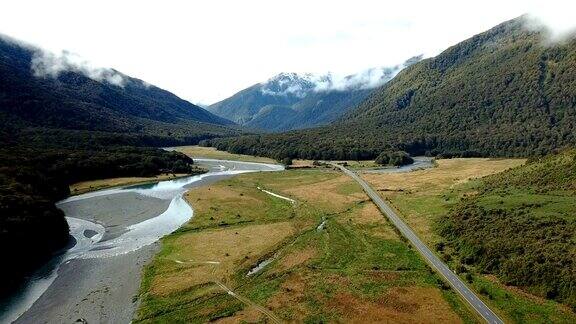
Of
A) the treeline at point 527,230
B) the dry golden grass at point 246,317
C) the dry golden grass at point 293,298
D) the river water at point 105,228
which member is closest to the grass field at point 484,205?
the treeline at point 527,230

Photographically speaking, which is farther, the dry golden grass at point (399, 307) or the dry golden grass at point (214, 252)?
the dry golden grass at point (214, 252)

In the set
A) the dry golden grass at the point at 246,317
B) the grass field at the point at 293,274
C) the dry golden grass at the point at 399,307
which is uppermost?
the grass field at the point at 293,274

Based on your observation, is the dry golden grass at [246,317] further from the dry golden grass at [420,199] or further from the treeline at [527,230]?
the dry golden grass at [420,199]

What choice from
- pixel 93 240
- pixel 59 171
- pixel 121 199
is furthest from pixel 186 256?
pixel 59 171

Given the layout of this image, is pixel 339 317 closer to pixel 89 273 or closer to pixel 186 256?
pixel 186 256

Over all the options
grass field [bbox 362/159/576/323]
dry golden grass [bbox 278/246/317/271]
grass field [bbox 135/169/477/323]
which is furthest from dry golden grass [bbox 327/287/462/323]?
dry golden grass [bbox 278/246/317/271]

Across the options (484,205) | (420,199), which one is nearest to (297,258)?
(484,205)

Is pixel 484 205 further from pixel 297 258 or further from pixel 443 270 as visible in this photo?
pixel 297 258
